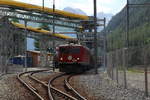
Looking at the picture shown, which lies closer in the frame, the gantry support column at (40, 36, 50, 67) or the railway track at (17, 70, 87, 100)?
the railway track at (17, 70, 87, 100)

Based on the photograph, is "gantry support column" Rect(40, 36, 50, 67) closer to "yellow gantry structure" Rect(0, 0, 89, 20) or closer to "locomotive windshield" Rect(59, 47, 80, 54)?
"yellow gantry structure" Rect(0, 0, 89, 20)

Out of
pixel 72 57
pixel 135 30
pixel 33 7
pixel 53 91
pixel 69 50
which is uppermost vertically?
pixel 33 7

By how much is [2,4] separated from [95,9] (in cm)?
1925

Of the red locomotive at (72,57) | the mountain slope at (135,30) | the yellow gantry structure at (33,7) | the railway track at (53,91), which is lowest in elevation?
the railway track at (53,91)

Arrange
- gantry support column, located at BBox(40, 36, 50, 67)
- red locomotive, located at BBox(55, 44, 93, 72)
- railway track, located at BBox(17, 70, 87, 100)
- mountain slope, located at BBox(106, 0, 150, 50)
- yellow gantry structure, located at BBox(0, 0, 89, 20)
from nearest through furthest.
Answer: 1. railway track, located at BBox(17, 70, 87, 100)
2. mountain slope, located at BBox(106, 0, 150, 50)
3. red locomotive, located at BBox(55, 44, 93, 72)
4. yellow gantry structure, located at BBox(0, 0, 89, 20)
5. gantry support column, located at BBox(40, 36, 50, 67)

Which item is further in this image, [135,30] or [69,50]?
[69,50]

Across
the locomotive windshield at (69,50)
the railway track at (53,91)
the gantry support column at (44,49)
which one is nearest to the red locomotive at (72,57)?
the locomotive windshield at (69,50)

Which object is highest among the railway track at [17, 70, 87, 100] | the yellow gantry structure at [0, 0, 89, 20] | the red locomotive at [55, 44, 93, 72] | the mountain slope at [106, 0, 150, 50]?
the yellow gantry structure at [0, 0, 89, 20]

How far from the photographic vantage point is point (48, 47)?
61.8 m

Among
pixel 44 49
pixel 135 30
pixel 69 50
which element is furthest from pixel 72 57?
pixel 44 49

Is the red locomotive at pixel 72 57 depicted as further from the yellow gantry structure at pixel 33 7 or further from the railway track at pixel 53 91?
the yellow gantry structure at pixel 33 7

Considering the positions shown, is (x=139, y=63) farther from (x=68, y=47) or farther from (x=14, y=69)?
(x=14, y=69)

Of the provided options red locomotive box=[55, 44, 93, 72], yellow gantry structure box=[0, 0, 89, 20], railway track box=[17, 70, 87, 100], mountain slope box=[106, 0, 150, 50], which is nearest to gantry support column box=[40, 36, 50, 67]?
yellow gantry structure box=[0, 0, 89, 20]

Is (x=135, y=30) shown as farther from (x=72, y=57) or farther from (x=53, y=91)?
(x=53, y=91)
